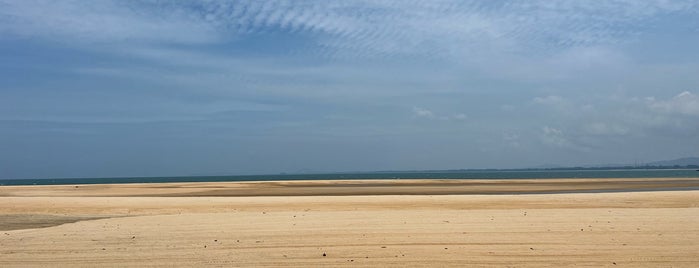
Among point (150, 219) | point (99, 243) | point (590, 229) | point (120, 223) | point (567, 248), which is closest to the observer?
point (567, 248)

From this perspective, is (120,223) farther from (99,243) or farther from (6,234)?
(99,243)

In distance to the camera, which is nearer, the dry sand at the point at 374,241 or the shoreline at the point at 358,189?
the dry sand at the point at 374,241

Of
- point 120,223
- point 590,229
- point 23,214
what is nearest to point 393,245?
point 590,229

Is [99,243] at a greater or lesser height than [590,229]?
lesser

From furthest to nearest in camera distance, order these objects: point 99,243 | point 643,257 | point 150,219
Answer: point 150,219 → point 99,243 → point 643,257

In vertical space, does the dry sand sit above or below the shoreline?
below

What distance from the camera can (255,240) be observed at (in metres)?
13.6

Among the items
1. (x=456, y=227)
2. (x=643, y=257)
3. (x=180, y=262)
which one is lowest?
(x=180, y=262)

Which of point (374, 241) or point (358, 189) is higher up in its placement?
point (358, 189)

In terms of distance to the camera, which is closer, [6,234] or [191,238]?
[191,238]

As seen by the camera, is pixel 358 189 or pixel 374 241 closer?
pixel 374 241

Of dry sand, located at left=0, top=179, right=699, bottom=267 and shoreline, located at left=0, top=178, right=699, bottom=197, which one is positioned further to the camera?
shoreline, located at left=0, top=178, right=699, bottom=197

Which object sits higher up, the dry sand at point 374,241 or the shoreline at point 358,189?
the shoreline at point 358,189

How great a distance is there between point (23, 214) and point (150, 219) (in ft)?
29.7
